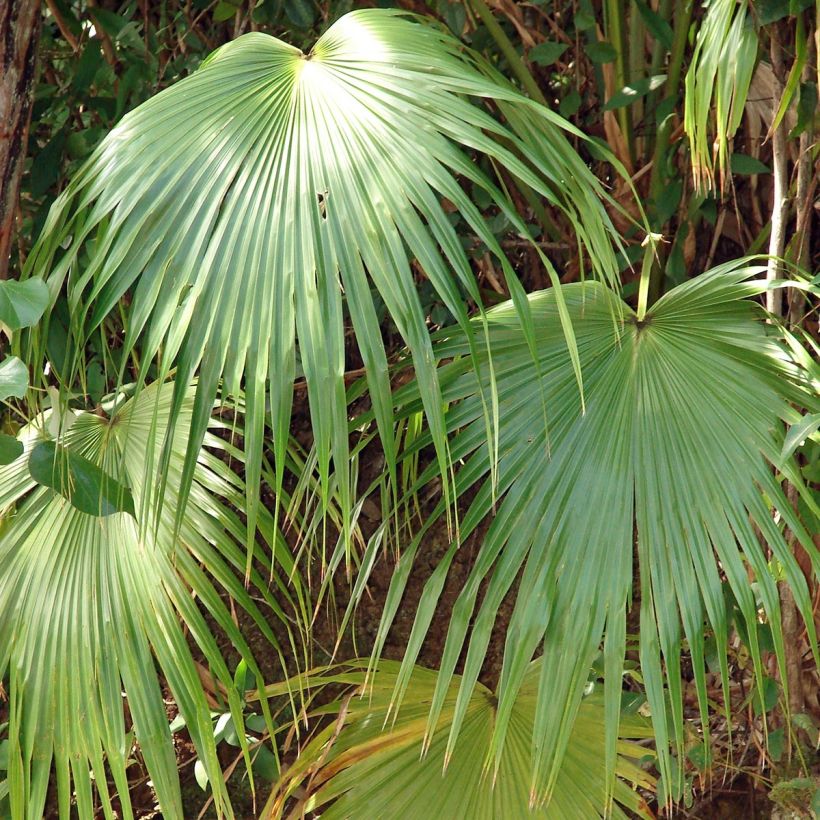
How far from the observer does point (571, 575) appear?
98 cm

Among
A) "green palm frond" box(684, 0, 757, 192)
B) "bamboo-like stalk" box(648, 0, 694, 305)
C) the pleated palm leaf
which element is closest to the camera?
the pleated palm leaf

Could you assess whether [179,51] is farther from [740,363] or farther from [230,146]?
[740,363]

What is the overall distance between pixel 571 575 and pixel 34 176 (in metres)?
1.11

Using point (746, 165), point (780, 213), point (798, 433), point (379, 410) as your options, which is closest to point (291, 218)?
point (379, 410)

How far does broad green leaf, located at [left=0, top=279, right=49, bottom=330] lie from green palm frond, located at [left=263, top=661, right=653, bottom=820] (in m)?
0.64

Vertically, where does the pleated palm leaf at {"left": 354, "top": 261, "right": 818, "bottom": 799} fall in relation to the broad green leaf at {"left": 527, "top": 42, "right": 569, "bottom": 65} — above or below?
below

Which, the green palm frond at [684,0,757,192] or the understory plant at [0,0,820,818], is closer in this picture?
the understory plant at [0,0,820,818]

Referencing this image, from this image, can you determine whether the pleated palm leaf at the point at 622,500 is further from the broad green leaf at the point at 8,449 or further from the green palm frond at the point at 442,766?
the broad green leaf at the point at 8,449

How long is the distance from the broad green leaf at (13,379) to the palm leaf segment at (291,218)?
68 millimetres

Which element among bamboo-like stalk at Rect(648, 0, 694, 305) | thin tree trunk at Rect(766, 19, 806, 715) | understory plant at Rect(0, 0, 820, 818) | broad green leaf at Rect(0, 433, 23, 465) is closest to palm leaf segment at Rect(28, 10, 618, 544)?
understory plant at Rect(0, 0, 820, 818)

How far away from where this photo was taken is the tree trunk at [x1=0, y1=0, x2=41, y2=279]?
108 cm

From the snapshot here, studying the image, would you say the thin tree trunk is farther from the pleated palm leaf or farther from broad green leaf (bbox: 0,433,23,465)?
broad green leaf (bbox: 0,433,23,465)

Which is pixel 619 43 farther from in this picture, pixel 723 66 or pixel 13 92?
pixel 13 92

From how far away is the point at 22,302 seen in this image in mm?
894
